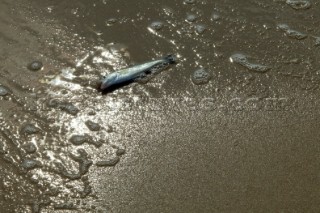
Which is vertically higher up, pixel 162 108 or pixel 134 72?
pixel 134 72

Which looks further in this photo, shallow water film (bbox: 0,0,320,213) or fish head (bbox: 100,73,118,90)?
fish head (bbox: 100,73,118,90)

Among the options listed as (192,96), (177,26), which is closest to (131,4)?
(177,26)

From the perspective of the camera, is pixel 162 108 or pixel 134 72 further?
pixel 134 72

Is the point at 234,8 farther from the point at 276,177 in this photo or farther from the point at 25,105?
the point at 25,105

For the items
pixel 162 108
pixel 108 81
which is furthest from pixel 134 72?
pixel 162 108

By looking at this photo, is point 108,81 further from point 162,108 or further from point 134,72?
point 162,108
